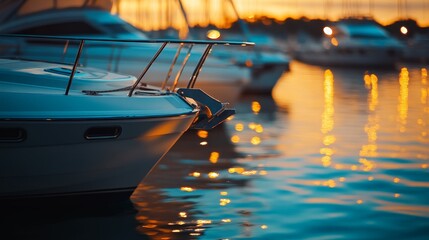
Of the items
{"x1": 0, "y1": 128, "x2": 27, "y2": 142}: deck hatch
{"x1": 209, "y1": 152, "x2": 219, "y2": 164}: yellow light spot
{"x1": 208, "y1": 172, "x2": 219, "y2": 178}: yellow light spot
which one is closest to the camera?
{"x1": 0, "y1": 128, "x2": 27, "y2": 142}: deck hatch

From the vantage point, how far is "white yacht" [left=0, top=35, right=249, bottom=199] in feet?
22.7

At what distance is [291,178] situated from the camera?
9.18 m

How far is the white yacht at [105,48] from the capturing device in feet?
53.6

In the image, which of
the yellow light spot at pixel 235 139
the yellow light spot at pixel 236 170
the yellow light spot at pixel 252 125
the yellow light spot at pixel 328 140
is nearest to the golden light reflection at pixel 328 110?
the yellow light spot at pixel 328 140

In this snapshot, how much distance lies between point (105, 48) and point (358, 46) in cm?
2676

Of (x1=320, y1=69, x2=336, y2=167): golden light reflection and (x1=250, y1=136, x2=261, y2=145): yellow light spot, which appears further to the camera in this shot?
Answer: (x1=250, y1=136, x2=261, y2=145): yellow light spot

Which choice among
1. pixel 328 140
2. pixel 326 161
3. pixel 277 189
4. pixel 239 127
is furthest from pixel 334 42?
pixel 277 189

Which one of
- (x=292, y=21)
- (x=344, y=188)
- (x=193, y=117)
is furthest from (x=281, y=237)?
(x=292, y=21)

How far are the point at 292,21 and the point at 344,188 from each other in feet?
305

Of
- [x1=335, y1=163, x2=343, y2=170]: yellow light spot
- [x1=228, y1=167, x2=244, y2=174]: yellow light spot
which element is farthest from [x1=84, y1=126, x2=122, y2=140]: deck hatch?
[x1=335, y1=163, x2=343, y2=170]: yellow light spot

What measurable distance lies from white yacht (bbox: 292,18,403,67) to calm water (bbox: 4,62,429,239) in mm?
26062

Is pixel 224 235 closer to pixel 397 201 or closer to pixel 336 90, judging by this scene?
pixel 397 201

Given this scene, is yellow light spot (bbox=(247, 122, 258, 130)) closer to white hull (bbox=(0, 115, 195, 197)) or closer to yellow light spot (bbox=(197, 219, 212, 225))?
white hull (bbox=(0, 115, 195, 197))

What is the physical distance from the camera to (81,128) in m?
7.01
